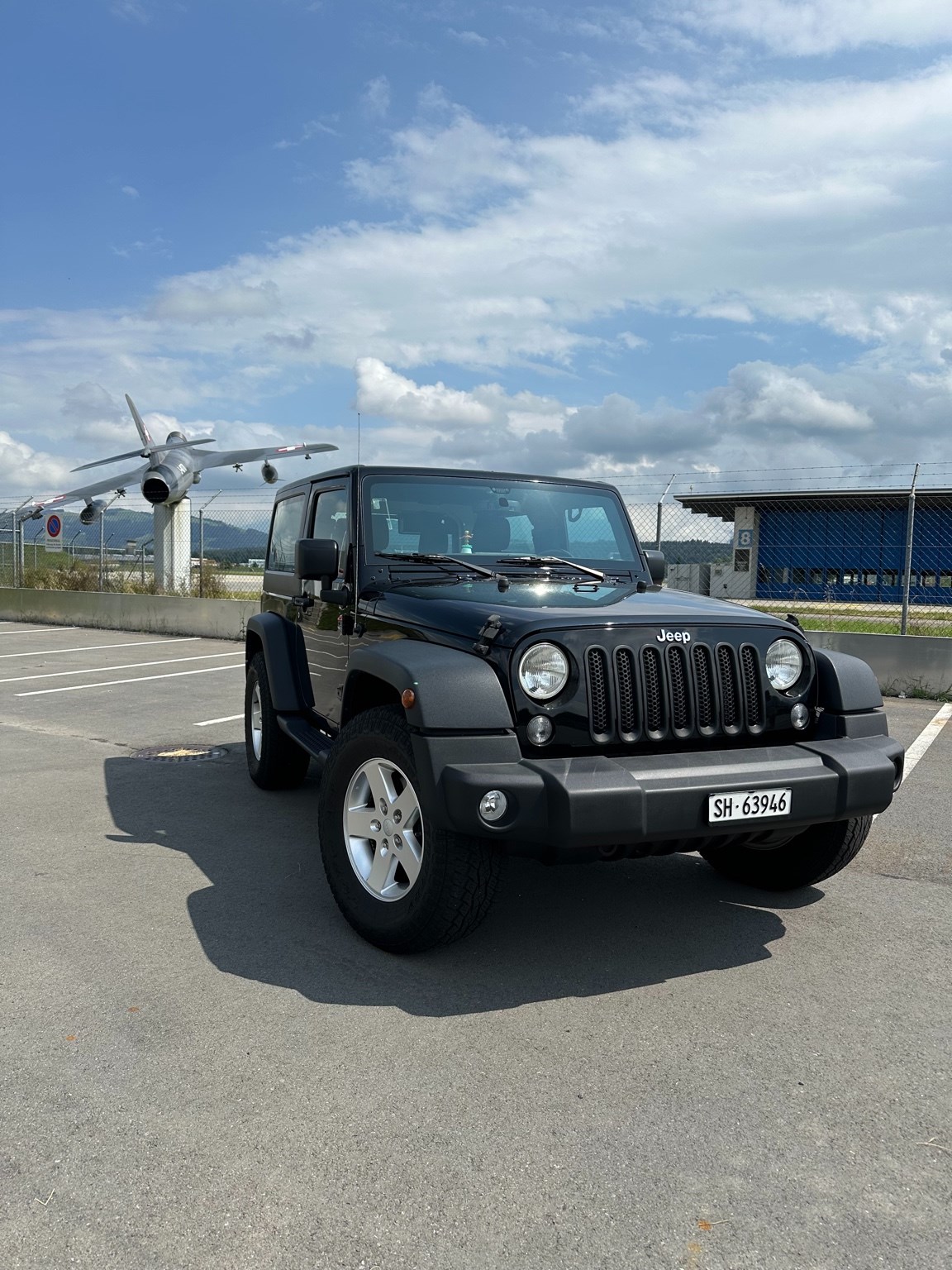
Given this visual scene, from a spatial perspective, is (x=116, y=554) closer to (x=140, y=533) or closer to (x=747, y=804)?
(x=140, y=533)

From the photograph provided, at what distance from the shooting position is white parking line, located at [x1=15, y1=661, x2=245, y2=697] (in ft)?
33.9

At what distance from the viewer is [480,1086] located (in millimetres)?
2742

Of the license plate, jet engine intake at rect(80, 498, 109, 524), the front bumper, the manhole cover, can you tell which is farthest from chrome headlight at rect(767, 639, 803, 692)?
jet engine intake at rect(80, 498, 109, 524)

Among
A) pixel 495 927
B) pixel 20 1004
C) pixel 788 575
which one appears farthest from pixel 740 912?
pixel 788 575

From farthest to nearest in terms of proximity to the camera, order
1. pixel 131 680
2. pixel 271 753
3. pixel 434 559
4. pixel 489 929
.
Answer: pixel 131 680, pixel 271 753, pixel 434 559, pixel 489 929

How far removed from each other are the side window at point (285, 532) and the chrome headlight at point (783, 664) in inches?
114

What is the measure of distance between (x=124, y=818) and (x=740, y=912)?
10.7 ft

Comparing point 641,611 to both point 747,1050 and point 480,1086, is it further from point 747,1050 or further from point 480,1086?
point 480,1086

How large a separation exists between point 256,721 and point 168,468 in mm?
20478

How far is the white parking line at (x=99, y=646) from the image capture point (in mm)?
14172

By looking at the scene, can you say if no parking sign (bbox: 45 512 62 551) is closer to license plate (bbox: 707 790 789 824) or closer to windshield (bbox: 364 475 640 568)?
windshield (bbox: 364 475 640 568)

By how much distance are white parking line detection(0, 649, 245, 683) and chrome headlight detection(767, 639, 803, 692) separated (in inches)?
379

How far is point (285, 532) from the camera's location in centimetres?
611

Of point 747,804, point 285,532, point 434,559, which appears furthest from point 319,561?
point 747,804
